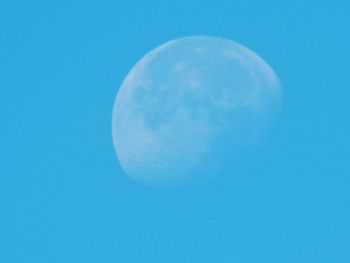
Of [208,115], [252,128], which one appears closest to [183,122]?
[208,115]

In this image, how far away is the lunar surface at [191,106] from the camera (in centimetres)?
390

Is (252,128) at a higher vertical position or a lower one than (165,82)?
lower

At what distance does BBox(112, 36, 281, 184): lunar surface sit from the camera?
12.8 feet

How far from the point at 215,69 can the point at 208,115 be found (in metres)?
0.29

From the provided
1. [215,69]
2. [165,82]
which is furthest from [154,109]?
[215,69]

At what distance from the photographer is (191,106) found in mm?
3980

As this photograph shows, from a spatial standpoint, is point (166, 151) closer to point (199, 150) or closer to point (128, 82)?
point (199, 150)

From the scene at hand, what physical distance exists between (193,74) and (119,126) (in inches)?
20.9

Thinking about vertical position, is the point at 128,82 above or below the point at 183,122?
above

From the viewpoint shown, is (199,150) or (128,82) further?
(128,82)

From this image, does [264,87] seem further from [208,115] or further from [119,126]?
[119,126]

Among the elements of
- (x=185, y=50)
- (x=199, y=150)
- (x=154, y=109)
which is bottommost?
(x=199, y=150)

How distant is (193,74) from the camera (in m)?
4.06

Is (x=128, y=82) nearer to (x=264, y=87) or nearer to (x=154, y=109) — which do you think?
(x=154, y=109)
